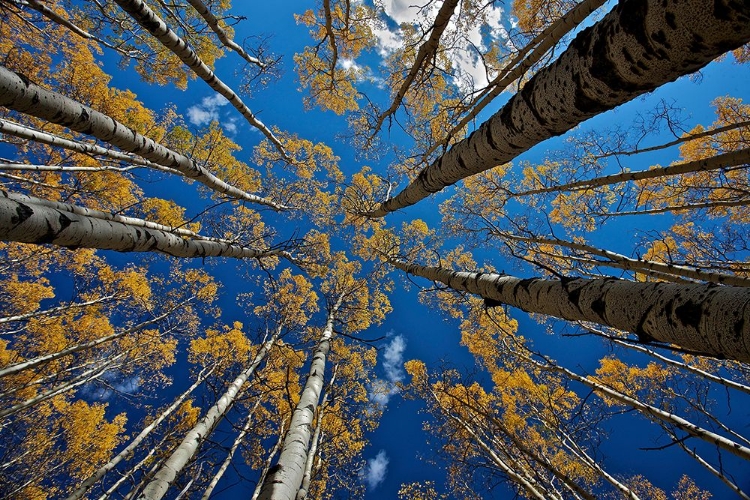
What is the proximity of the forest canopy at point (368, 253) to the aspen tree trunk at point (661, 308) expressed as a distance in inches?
0.6

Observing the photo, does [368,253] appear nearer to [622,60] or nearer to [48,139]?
[48,139]

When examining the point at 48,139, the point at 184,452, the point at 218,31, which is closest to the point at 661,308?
the point at 184,452

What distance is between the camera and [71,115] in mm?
2824

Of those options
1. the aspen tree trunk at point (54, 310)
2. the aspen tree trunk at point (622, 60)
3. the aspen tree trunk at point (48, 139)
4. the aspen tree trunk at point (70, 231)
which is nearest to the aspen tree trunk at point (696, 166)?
the aspen tree trunk at point (622, 60)

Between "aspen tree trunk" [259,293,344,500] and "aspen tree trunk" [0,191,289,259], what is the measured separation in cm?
253

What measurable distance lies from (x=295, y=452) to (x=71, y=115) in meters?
4.01

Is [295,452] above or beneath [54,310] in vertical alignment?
beneath

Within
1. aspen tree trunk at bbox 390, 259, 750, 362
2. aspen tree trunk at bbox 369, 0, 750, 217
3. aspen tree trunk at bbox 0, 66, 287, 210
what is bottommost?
aspen tree trunk at bbox 390, 259, 750, 362

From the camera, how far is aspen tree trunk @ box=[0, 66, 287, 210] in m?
2.34

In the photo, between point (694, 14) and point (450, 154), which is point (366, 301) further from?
point (694, 14)

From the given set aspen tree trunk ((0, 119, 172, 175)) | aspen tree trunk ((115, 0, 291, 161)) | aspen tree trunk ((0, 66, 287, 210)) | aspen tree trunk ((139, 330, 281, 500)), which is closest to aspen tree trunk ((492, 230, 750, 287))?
aspen tree trunk ((0, 66, 287, 210))

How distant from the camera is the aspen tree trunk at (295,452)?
2.30m

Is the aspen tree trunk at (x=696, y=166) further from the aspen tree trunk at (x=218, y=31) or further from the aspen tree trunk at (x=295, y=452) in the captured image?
the aspen tree trunk at (x=218, y=31)

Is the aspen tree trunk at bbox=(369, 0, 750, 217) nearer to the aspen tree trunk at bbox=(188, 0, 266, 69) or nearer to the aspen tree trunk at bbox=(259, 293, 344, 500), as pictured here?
the aspen tree trunk at bbox=(259, 293, 344, 500)
